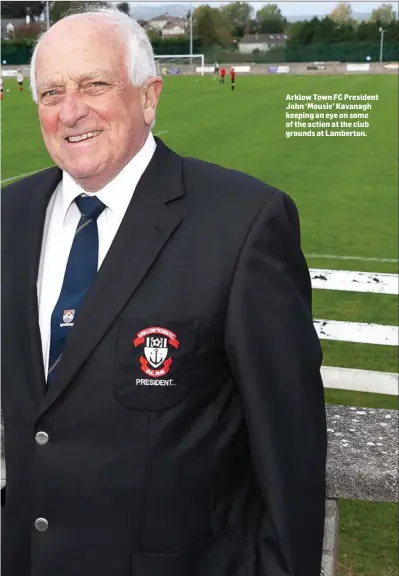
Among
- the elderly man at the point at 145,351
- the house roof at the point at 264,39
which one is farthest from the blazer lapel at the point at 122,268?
the house roof at the point at 264,39

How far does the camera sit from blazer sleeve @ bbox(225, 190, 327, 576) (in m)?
1.58

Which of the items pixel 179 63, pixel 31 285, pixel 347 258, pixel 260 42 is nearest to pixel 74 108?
pixel 31 285

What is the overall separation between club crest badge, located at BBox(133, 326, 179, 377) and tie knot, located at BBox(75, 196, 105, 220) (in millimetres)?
318

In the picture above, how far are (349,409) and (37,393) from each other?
7.21ft

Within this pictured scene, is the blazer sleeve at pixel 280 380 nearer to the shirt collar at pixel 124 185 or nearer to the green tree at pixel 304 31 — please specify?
the shirt collar at pixel 124 185

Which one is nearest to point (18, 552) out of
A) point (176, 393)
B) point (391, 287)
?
point (176, 393)

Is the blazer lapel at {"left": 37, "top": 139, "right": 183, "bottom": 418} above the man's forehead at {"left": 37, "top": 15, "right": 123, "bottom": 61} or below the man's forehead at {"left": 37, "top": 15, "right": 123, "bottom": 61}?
below

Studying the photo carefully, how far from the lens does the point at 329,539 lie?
286 cm

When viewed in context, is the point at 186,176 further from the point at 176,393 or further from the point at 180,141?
the point at 180,141

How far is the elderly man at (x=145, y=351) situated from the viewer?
159cm

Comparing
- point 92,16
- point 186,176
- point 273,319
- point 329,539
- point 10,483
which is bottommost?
point 329,539

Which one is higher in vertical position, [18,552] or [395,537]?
[18,552]

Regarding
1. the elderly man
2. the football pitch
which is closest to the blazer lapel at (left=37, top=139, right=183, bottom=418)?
the elderly man

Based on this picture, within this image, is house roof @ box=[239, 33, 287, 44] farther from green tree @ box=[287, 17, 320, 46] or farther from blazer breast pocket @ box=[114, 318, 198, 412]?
blazer breast pocket @ box=[114, 318, 198, 412]
